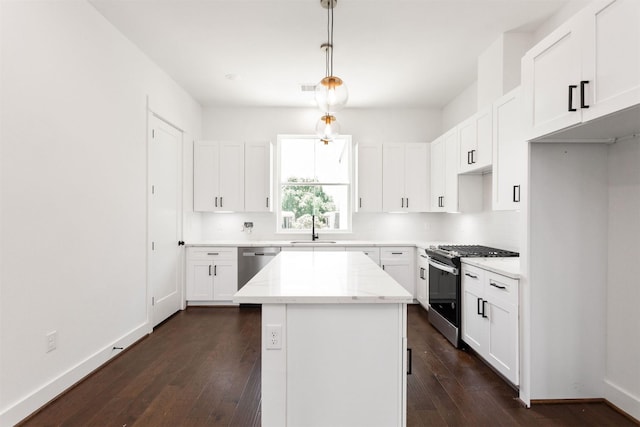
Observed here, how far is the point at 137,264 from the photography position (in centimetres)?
351

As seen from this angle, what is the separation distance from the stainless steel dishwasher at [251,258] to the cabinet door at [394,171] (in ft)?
6.32

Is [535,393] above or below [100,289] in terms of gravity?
below

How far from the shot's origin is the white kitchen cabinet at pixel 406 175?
505cm

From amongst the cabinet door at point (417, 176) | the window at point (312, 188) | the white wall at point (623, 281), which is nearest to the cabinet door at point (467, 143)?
the cabinet door at point (417, 176)

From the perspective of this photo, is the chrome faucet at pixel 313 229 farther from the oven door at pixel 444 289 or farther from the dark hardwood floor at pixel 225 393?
Result: the dark hardwood floor at pixel 225 393

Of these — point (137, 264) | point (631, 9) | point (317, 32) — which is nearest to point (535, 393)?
point (631, 9)

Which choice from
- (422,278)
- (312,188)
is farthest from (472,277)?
(312,188)

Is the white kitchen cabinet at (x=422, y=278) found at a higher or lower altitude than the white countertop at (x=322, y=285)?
lower

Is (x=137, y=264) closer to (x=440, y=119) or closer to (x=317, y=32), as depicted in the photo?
(x=317, y=32)

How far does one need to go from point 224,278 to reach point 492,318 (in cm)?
341

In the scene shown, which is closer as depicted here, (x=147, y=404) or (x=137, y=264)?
(x=147, y=404)

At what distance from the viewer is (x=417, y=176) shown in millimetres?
5059

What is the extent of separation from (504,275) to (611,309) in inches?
26.8

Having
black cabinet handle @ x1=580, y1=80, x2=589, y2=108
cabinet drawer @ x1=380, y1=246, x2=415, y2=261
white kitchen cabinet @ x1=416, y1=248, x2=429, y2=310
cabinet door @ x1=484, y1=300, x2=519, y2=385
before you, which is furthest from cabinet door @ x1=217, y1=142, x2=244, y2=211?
black cabinet handle @ x1=580, y1=80, x2=589, y2=108
